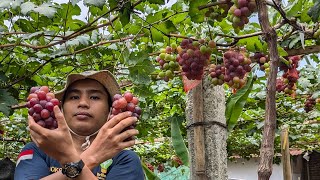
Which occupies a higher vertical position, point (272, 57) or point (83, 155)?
point (272, 57)

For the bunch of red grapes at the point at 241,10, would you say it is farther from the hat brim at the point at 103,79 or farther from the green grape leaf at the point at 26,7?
the green grape leaf at the point at 26,7

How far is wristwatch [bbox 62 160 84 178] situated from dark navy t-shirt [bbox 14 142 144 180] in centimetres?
32

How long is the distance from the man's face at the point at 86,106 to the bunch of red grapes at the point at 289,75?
1715 millimetres

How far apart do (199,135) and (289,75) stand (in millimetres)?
1034

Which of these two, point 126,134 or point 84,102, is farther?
point 84,102

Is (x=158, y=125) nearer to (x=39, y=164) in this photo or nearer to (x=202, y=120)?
(x=202, y=120)

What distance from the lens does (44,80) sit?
3.69 m

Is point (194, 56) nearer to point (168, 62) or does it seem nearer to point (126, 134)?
point (168, 62)

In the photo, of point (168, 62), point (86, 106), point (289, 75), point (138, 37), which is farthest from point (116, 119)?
point (289, 75)

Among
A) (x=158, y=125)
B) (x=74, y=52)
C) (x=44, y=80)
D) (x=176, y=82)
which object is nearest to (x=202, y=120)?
(x=74, y=52)

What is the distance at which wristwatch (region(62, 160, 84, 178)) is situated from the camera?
1531mm

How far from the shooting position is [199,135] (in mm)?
2830

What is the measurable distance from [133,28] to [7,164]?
40.6 inches

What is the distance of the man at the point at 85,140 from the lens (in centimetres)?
150
